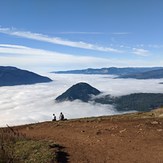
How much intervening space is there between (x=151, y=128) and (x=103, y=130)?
3.67m

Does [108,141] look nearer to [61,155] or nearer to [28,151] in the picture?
[61,155]

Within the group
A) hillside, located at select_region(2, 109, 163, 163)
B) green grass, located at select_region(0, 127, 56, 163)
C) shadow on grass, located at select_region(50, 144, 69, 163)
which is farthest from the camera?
hillside, located at select_region(2, 109, 163, 163)

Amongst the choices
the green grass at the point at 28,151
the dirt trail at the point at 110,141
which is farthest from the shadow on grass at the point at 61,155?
the green grass at the point at 28,151

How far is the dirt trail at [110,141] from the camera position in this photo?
63.4ft

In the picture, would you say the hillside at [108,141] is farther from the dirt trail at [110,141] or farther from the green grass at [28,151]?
the green grass at [28,151]

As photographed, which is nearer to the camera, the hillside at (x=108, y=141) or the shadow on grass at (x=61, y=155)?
the shadow on grass at (x=61, y=155)

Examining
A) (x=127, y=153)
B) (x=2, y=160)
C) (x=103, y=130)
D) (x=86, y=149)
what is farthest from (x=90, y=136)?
(x=2, y=160)

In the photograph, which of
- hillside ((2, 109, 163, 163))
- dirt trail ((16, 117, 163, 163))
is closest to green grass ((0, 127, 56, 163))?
hillside ((2, 109, 163, 163))

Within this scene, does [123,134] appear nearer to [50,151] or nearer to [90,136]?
[90,136]

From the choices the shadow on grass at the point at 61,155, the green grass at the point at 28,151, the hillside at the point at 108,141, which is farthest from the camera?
the hillside at the point at 108,141

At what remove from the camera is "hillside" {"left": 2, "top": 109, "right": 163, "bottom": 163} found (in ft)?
63.3

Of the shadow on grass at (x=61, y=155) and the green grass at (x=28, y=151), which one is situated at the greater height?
the green grass at (x=28, y=151)

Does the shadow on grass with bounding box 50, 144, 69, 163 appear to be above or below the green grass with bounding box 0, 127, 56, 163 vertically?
below

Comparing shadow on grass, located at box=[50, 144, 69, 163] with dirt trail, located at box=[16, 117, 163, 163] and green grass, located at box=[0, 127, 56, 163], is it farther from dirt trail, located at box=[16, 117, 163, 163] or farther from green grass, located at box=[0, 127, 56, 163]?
green grass, located at box=[0, 127, 56, 163]
